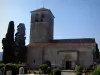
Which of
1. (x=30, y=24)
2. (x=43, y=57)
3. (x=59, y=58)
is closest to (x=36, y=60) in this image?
(x=43, y=57)

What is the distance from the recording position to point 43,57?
4469 centimetres

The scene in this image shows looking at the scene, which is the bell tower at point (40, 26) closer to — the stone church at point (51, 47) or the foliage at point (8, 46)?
the stone church at point (51, 47)

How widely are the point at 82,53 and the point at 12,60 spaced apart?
13.7 m

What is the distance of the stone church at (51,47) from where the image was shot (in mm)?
42125

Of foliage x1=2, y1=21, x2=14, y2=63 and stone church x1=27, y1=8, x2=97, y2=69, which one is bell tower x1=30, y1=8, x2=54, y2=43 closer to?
stone church x1=27, y1=8, x2=97, y2=69

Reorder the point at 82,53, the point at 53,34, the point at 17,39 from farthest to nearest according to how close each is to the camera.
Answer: the point at 53,34
the point at 17,39
the point at 82,53

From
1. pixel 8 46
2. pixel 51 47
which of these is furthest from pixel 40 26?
pixel 8 46


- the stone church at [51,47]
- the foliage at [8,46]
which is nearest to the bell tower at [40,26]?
the stone church at [51,47]

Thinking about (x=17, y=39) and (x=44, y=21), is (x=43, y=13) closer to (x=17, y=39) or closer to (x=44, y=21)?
(x=44, y=21)

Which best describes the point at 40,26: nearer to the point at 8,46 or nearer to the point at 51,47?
the point at 51,47

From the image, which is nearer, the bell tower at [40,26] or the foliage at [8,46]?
the foliage at [8,46]

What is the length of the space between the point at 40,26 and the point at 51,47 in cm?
570

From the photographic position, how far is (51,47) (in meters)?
44.6

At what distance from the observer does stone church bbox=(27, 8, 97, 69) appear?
138 ft
